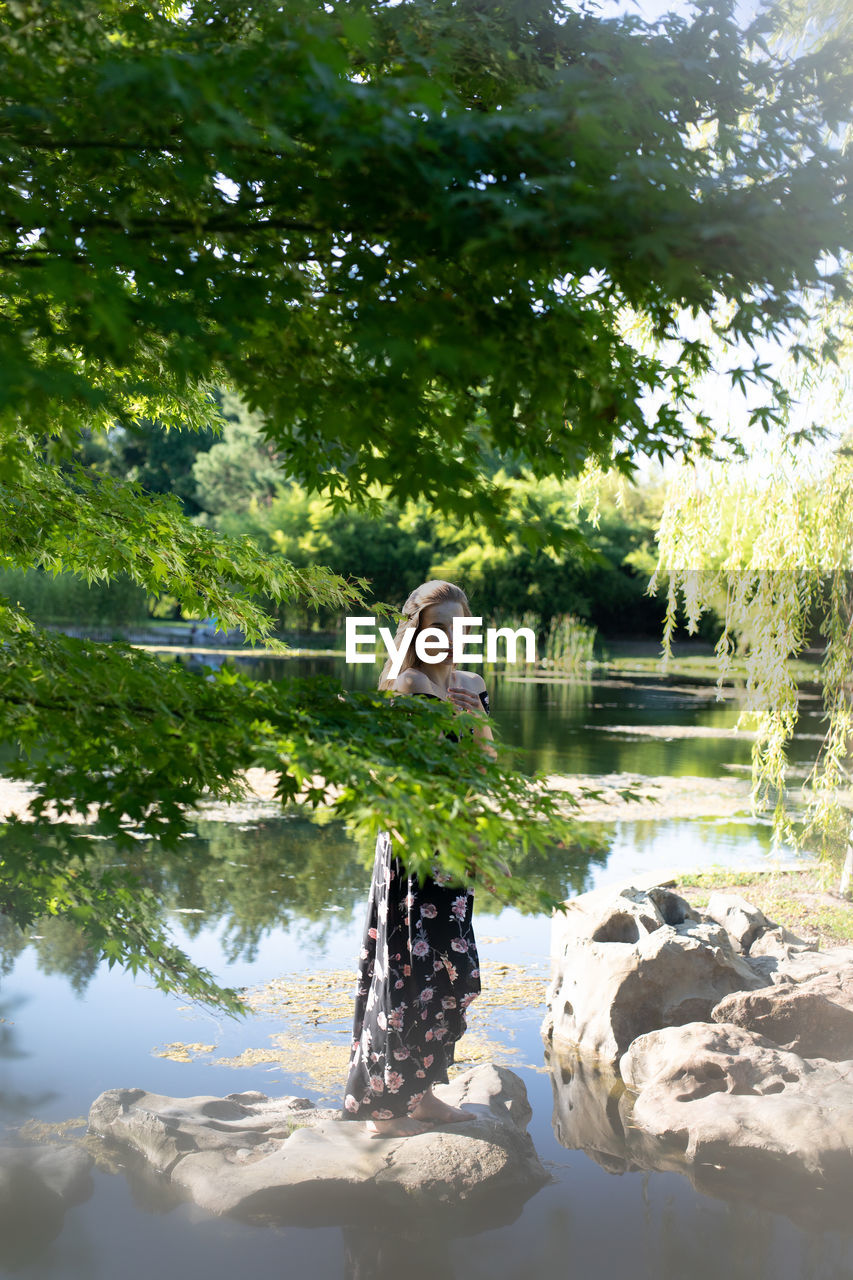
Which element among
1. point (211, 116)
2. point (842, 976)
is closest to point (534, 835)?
point (211, 116)

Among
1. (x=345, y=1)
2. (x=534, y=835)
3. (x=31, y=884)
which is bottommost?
(x=31, y=884)

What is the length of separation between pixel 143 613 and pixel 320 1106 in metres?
17.8

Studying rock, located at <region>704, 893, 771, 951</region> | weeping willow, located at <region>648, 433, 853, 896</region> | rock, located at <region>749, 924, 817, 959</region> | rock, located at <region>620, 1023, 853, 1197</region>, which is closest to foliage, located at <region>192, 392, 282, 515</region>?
weeping willow, located at <region>648, 433, 853, 896</region>

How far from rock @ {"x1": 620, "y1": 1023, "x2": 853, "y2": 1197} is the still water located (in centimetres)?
13

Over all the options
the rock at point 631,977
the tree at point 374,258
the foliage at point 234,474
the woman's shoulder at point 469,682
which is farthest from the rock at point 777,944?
the foliage at point 234,474

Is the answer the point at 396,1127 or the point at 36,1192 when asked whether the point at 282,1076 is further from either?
the point at 36,1192

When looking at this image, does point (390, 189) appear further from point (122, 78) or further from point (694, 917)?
point (694, 917)

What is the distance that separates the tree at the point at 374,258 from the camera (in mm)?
1381

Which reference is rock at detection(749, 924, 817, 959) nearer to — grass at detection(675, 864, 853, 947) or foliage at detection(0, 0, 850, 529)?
grass at detection(675, 864, 853, 947)

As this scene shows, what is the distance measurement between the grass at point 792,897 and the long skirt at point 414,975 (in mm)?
2966

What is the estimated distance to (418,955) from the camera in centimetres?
277

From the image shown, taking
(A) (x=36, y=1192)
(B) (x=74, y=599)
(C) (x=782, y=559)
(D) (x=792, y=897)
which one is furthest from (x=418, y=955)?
(B) (x=74, y=599)

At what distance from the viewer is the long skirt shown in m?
2.77

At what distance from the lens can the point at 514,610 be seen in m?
19.9
